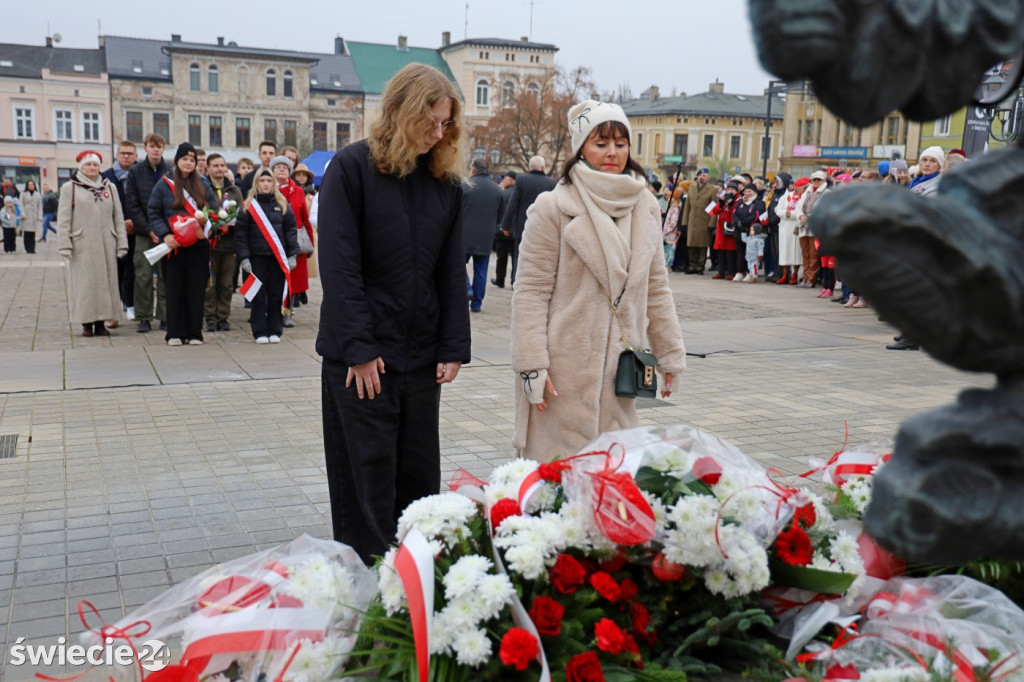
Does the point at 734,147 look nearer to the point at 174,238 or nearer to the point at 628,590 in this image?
the point at 174,238

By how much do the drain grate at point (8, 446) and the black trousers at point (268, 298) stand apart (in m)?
4.11

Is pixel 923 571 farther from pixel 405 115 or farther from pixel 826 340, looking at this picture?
pixel 826 340

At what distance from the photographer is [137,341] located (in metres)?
9.92

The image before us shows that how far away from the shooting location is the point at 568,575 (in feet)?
7.48

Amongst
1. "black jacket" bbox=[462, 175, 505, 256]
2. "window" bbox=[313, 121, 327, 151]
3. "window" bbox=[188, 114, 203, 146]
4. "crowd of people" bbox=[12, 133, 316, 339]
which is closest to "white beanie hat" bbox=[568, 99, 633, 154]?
"crowd of people" bbox=[12, 133, 316, 339]

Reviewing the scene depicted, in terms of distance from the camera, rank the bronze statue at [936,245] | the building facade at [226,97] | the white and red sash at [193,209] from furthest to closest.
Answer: the building facade at [226,97], the white and red sash at [193,209], the bronze statue at [936,245]

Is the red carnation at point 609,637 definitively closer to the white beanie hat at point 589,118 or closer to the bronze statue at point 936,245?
the bronze statue at point 936,245

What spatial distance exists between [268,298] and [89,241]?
188cm

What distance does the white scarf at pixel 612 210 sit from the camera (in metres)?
3.77

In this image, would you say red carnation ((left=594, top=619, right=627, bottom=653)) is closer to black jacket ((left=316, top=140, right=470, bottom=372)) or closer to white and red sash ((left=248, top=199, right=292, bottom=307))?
black jacket ((left=316, top=140, right=470, bottom=372))

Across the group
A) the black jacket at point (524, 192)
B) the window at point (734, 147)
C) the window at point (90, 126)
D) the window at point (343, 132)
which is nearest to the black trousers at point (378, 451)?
the black jacket at point (524, 192)

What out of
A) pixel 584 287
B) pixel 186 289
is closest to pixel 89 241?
pixel 186 289

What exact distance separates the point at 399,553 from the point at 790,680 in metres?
0.92

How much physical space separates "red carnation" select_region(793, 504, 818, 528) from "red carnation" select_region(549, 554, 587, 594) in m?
0.64
